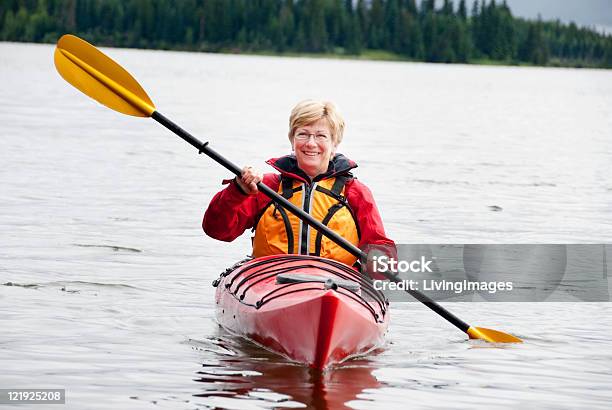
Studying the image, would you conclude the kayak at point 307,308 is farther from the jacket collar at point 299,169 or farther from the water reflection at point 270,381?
the jacket collar at point 299,169

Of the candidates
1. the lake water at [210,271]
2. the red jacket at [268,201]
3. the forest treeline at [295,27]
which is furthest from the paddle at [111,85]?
the forest treeline at [295,27]

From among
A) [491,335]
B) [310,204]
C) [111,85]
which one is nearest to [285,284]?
[310,204]

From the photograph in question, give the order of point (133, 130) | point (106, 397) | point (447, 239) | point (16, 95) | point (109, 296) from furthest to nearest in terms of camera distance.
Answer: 1. point (16, 95)
2. point (133, 130)
3. point (447, 239)
4. point (109, 296)
5. point (106, 397)

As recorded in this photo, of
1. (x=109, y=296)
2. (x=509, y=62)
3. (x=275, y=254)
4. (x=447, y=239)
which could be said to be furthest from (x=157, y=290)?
(x=509, y=62)

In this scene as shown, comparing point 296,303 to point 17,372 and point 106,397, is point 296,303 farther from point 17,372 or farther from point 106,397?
point 17,372

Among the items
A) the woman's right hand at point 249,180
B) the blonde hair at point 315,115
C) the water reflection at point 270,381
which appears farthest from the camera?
the blonde hair at point 315,115

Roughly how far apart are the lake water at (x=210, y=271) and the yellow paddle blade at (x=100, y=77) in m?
1.53

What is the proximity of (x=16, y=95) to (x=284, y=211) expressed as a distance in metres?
33.1

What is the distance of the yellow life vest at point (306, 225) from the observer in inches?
302

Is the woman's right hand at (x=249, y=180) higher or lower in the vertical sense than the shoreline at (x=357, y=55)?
higher

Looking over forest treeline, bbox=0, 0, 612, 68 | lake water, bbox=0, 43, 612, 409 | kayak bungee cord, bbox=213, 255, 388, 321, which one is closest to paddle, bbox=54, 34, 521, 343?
lake water, bbox=0, 43, 612, 409

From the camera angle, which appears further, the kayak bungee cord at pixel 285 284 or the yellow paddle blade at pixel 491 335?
the yellow paddle blade at pixel 491 335

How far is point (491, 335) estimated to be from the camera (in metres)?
8.30

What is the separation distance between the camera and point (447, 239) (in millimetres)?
13062
